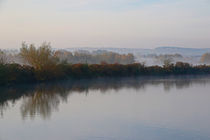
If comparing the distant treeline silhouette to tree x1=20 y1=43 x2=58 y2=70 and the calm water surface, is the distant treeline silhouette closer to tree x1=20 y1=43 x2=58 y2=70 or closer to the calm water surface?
tree x1=20 y1=43 x2=58 y2=70

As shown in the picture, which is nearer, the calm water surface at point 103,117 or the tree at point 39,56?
the calm water surface at point 103,117

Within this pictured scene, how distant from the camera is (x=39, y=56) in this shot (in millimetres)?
22031

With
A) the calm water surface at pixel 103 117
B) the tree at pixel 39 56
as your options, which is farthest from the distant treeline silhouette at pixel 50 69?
the calm water surface at pixel 103 117

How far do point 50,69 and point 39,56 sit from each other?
4.33ft

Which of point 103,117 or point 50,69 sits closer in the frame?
point 103,117

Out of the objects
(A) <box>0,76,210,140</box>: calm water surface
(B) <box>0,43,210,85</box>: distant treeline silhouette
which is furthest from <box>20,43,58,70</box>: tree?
(A) <box>0,76,210,140</box>: calm water surface

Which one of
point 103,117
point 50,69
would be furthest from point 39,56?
point 103,117

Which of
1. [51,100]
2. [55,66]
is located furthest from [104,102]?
[55,66]

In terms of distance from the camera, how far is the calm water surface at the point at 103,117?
7707mm

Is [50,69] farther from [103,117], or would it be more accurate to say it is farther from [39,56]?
[103,117]

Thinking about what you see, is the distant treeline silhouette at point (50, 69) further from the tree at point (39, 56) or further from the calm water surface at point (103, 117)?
the calm water surface at point (103, 117)

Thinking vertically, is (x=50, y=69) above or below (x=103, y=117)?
above

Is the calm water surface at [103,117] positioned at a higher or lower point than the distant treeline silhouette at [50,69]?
lower

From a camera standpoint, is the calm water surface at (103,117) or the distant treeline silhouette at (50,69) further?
the distant treeline silhouette at (50,69)
